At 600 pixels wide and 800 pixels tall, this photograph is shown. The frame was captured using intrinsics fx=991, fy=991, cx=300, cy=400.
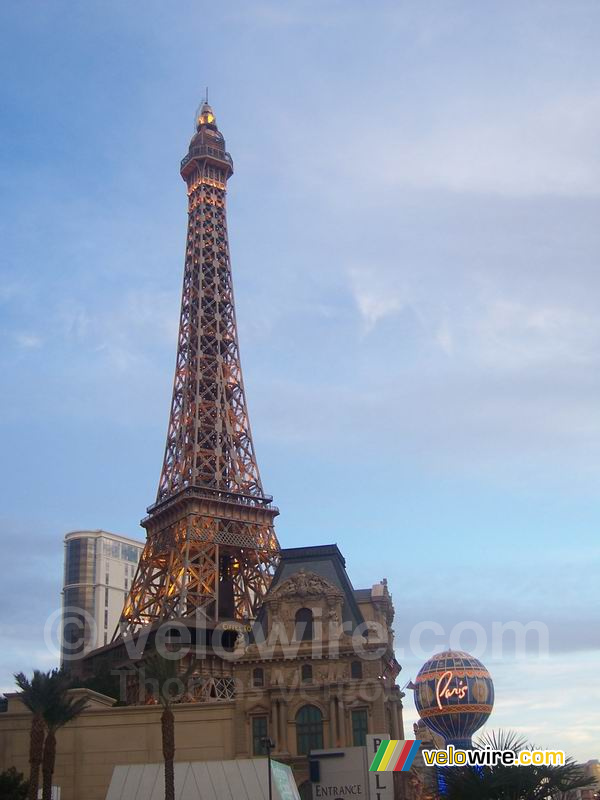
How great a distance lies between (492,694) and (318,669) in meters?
27.4

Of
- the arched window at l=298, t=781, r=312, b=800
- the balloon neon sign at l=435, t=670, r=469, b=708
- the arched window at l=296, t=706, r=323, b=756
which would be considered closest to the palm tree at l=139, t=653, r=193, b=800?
the arched window at l=298, t=781, r=312, b=800

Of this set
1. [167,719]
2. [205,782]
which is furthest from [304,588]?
[167,719]

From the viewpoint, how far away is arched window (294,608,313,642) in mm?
66438

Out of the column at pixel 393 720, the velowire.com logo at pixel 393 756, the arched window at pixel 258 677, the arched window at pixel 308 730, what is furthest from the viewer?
the column at pixel 393 720

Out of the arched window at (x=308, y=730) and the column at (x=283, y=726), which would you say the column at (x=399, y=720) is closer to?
the arched window at (x=308, y=730)

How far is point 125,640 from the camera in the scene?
306 ft

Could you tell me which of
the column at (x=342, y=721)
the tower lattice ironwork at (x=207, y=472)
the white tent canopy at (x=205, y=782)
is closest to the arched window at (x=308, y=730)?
the column at (x=342, y=721)

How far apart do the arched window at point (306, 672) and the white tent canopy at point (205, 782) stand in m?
10.7

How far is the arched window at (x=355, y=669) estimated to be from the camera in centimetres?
6494

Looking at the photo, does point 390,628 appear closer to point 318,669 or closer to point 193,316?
point 318,669

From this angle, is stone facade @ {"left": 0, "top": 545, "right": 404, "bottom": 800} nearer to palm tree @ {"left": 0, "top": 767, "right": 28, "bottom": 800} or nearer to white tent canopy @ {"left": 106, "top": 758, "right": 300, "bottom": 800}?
white tent canopy @ {"left": 106, "top": 758, "right": 300, "bottom": 800}

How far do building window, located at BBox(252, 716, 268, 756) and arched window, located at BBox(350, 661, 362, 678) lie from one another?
6.46 m

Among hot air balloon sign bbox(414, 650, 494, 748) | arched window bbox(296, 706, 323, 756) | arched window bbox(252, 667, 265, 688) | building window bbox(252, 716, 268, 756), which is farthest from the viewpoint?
hot air balloon sign bbox(414, 650, 494, 748)

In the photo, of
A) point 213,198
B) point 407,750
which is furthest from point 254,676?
point 213,198
